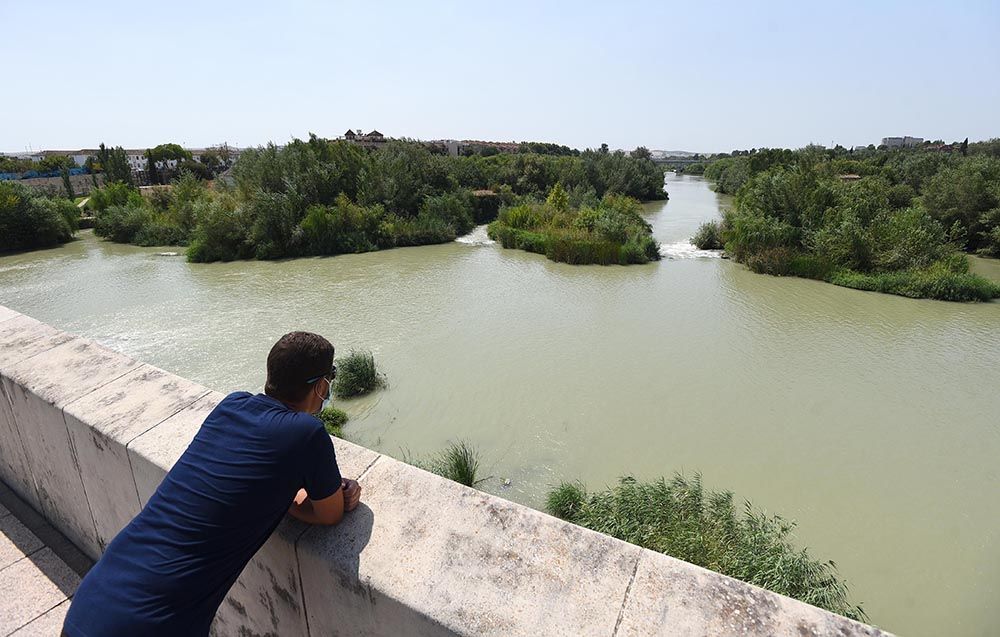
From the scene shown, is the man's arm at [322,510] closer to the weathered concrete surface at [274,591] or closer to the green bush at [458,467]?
the weathered concrete surface at [274,591]

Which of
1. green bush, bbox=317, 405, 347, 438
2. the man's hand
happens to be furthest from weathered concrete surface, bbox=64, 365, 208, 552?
green bush, bbox=317, 405, 347, 438

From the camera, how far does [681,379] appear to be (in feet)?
31.6

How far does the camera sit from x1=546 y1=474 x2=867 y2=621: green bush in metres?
4.20

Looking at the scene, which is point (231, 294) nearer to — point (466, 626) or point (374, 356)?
point (374, 356)

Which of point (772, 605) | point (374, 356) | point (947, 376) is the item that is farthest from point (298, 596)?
point (947, 376)

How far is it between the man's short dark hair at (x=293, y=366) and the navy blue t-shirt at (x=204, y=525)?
0.53 ft

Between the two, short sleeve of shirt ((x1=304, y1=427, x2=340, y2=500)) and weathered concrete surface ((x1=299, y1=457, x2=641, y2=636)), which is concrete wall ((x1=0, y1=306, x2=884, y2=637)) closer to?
weathered concrete surface ((x1=299, y1=457, x2=641, y2=636))

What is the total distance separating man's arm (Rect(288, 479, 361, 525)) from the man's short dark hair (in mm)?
347

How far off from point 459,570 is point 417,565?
12 centimetres

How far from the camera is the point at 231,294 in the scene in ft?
53.5

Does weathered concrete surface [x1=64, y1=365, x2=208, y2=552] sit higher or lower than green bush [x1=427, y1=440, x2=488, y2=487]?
higher

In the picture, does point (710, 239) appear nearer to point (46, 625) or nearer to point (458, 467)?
point (458, 467)

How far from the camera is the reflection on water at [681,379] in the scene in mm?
6008

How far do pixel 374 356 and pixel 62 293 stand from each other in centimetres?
1343
